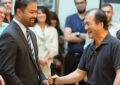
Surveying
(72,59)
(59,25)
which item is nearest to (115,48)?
(72,59)

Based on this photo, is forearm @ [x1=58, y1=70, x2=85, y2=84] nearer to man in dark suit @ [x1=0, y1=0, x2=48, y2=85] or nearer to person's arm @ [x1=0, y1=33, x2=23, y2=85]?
man in dark suit @ [x1=0, y1=0, x2=48, y2=85]

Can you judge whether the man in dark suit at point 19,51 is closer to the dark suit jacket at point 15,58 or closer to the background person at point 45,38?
the dark suit jacket at point 15,58

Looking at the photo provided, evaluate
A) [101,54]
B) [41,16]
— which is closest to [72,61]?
[41,16]

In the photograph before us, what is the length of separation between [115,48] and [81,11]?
2.11 meters

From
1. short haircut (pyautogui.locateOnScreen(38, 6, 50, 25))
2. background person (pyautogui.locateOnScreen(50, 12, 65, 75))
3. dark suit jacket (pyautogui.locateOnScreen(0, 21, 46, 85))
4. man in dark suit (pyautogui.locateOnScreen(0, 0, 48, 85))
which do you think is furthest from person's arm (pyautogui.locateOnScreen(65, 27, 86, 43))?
dark suit jacket (pyautogui.locateOnScreen(0, 21, 46, 85))

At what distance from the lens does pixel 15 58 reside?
2.44m

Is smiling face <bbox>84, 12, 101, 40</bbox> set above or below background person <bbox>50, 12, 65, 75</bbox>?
above

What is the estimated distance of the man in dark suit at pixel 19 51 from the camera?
2416 mm

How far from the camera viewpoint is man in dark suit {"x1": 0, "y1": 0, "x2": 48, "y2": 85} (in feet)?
7.93

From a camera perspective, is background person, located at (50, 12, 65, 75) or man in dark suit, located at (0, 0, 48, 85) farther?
background person, located at (50, 12, 65, 75)

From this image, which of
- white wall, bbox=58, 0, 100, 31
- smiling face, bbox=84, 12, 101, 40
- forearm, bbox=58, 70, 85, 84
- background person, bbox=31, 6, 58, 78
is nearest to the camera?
smiling face, bbox=84, 12, 101, 40

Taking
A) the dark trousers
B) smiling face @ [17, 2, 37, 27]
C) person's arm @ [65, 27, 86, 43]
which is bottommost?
the dark trousers

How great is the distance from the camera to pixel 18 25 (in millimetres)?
2576

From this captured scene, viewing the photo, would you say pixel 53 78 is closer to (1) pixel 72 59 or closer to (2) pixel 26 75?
(2) pixel 26 75
